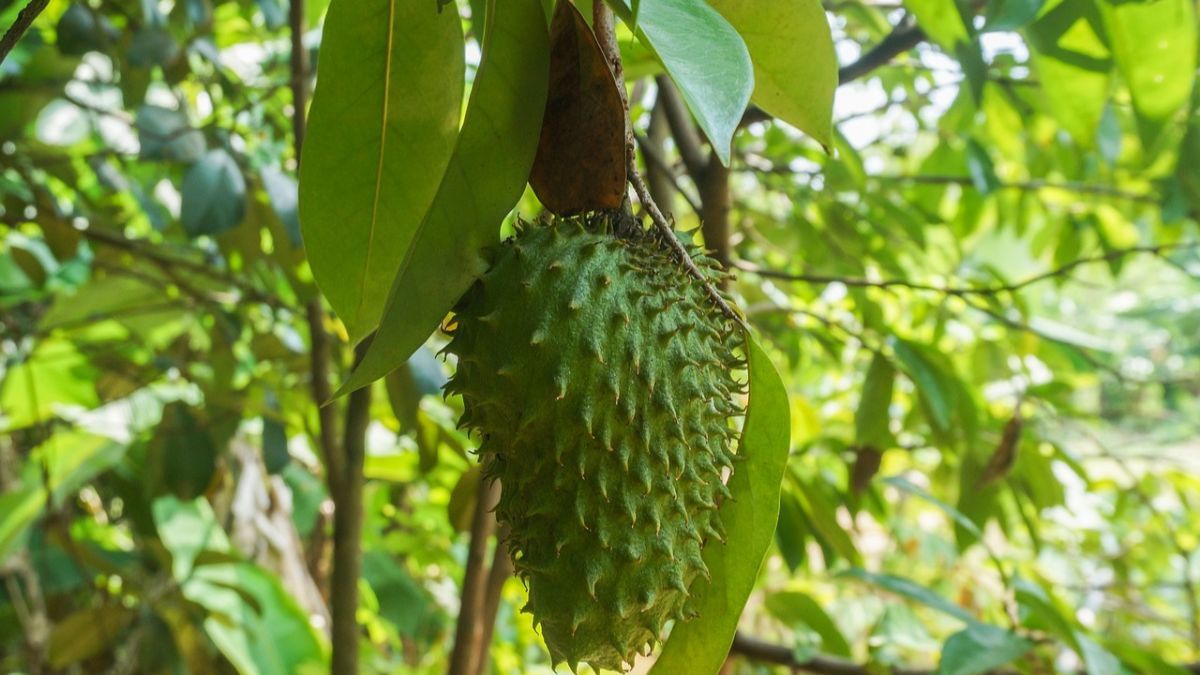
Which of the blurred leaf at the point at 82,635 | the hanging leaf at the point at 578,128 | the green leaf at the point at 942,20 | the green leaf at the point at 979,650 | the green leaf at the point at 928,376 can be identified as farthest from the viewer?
the blurred leaf at the point at 82,635

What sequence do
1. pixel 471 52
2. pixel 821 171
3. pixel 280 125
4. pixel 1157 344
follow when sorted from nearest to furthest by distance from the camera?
pixel 471 52 → pixel 821 171 → pixel 280 125 → pixel 1157 344

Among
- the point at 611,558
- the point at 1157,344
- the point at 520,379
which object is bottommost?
the point at 1157,344

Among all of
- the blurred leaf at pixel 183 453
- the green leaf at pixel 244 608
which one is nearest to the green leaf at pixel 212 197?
the blurred leaf at pixel 183 453

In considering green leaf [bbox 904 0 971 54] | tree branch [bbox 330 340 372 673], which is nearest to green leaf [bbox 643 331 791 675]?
green leaf [bbox 904 0 971 54]

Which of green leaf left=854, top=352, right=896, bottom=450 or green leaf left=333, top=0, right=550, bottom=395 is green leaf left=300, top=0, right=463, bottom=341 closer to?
green leaf left=333, top=0, right=550, bottom=395

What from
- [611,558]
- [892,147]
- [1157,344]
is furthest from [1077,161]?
[1157,344]

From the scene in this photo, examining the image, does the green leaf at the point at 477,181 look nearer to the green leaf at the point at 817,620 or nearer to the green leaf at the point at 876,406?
the green leaf at the point at 876,406

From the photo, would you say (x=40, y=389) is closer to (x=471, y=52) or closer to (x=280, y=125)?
(x=280, y=125)
